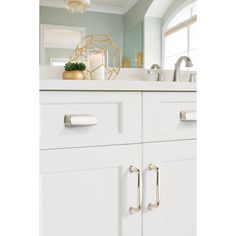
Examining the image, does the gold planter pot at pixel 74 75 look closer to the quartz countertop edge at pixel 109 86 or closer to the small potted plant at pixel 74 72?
the small potted plant at pixel 74 72

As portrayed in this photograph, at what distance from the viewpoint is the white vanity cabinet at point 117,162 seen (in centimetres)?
89

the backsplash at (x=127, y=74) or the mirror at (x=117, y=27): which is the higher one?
the mirror at (x=117, y=27)

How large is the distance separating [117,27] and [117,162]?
34.6 inches

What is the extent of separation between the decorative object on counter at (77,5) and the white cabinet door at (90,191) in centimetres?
88

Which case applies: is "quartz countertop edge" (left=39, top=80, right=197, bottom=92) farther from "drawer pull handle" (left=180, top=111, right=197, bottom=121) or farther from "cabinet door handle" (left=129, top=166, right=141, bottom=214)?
"cabinet door handle" (left=129, top=166, right=141, bottom=214)

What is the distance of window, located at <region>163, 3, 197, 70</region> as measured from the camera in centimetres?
173

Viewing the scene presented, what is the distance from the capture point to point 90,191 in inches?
37.1


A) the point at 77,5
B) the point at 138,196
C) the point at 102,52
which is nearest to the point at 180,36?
the point at 102,52

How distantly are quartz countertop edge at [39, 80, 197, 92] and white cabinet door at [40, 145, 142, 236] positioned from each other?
7.6 inches

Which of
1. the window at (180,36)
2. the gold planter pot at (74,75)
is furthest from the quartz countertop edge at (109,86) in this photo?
the window at (180,36)
